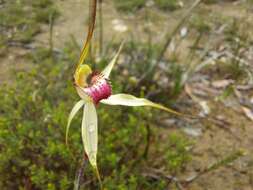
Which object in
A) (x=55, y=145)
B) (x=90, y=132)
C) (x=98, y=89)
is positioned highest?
(x=98, y=89)

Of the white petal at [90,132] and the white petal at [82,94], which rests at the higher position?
the white petal at [82,94]

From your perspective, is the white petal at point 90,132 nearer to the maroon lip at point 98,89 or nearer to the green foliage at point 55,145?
the maroon lip at point 98,89

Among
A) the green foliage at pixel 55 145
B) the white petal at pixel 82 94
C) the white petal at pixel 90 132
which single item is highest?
the white petal at pixel 82 94

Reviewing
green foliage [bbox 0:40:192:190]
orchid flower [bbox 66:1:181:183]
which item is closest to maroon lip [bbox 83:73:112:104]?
orchid flower [bbox 66:1:181:183]

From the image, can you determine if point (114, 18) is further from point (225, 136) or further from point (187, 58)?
point (225, 136)

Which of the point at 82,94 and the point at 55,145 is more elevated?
the point at 82,94

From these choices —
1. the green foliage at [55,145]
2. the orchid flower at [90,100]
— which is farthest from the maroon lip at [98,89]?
the green foliage at [55,145]

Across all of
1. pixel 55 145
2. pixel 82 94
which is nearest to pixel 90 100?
pixel 82 94

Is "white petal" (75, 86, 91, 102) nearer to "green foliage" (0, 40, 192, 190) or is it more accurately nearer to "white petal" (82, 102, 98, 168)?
"white petal" (82, 102, 98, 168)

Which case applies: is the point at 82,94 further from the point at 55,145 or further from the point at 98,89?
the point at 55,145
